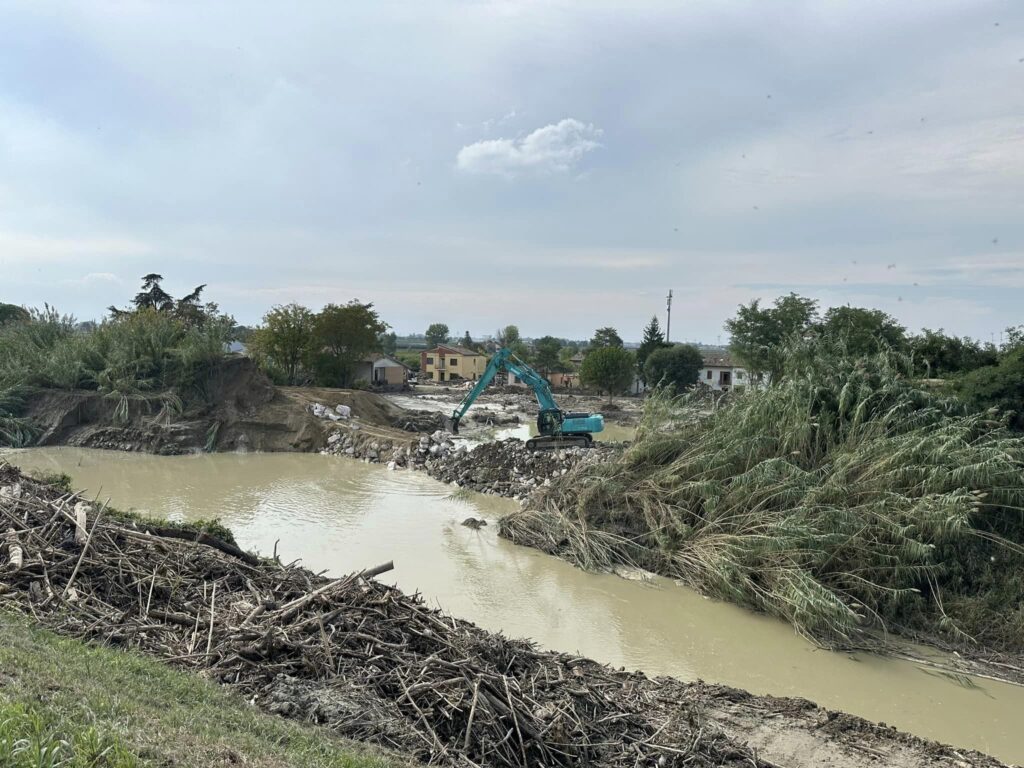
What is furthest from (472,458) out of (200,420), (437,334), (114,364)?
(437,334)

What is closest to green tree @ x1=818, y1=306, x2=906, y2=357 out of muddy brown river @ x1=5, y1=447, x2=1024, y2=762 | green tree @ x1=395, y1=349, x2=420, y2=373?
muddy brown river @ x1=5, y1=447, x2=1024, y2=762

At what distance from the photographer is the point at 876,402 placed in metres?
11.7

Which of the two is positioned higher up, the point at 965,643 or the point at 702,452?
the point at 702,452

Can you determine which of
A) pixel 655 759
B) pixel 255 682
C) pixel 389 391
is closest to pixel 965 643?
pixel 655 759

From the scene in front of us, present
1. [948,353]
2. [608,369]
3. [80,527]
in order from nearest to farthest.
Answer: [80,527] → [948,353] → [608,369]

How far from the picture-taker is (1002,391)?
11.8 m

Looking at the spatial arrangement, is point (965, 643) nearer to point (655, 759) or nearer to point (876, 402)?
point (876, 402)

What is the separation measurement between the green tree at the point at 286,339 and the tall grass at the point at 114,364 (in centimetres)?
906

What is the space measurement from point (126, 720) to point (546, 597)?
7192 mm

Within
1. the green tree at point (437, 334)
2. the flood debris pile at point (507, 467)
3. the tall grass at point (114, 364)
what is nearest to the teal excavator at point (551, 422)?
the flood debris pile at point (507, 467)

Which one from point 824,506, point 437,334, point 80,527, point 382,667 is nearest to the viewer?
point 382,667

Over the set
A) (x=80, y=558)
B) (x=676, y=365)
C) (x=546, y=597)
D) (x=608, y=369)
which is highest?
(x=676, y=365)

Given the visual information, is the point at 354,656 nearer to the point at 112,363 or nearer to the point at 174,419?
the point at 174,419

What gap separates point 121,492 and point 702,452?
13720 mm
